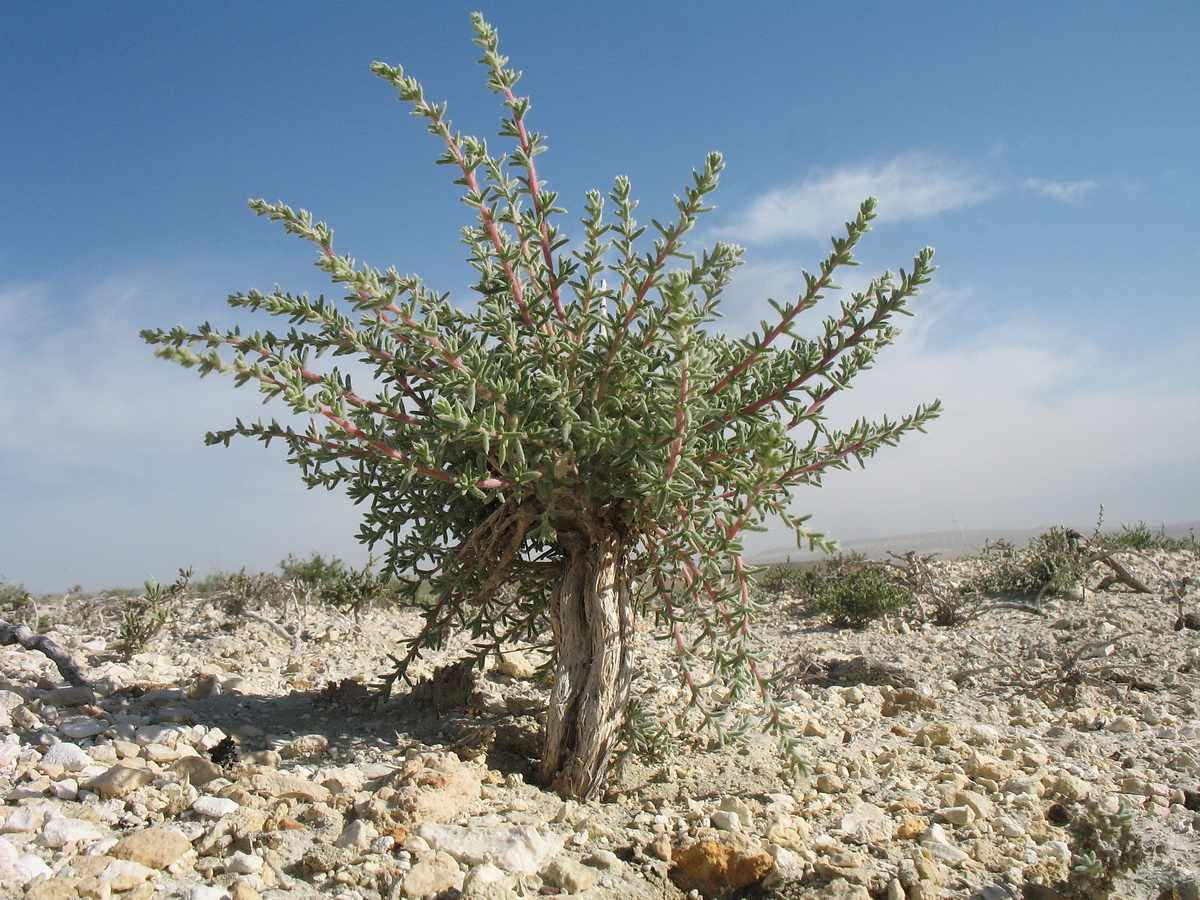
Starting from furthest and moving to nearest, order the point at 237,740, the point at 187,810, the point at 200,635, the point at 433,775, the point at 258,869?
the point at 200,635 < the point at 237,740 < the point at 433,775 < the point at 187,810 < the point at 258,869

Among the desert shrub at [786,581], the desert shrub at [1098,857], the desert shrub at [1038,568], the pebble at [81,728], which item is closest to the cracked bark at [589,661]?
the desert shrub at [1098,857]

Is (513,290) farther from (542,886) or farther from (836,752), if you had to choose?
(836,752)

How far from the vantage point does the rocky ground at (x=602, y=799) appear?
2.40 meters

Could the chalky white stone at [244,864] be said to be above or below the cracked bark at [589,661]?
below

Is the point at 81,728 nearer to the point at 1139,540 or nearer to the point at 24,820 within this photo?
the point at 24,820

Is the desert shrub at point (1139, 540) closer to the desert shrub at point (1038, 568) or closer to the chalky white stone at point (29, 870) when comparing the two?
the desert shrub at point (1038, 568)

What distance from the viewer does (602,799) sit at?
322 centimetres

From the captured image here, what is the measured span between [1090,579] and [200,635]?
808 cm

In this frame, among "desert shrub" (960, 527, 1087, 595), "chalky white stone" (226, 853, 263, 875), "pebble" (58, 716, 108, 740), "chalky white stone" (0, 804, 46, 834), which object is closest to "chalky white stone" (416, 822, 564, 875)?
"chalky white stone" (226, 853, 263, 875)

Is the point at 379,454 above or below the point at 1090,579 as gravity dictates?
above

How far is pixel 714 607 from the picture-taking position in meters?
3.21

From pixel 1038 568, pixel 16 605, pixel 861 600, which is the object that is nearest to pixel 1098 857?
pixel 861 600

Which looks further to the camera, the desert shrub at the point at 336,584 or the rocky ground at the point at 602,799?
the desert shrub at the point at 336,584

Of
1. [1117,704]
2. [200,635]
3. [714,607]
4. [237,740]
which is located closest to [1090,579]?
[1117,704]
